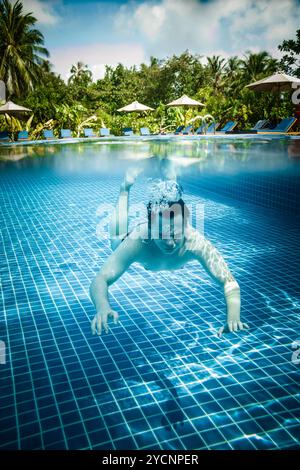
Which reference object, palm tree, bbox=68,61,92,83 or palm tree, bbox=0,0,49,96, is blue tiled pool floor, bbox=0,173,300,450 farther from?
palm tree, bbox=68,61,92,83

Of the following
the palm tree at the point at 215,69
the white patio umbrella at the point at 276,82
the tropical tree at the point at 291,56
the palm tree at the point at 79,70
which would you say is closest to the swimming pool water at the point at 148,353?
the white patio umbrella at the point at 276,82

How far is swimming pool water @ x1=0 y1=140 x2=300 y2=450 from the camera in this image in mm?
2102

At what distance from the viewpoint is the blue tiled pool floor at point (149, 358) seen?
210 centimetres

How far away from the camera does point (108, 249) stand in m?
5.24

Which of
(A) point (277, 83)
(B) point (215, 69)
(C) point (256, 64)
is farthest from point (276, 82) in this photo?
(B) point (215, 69)

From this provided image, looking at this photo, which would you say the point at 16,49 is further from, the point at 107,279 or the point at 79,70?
the point at 107,279

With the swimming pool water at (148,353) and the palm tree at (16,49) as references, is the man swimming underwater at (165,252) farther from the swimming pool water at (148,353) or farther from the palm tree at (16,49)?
the palm tree at (16,49)

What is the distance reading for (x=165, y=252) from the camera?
2332 millimetres

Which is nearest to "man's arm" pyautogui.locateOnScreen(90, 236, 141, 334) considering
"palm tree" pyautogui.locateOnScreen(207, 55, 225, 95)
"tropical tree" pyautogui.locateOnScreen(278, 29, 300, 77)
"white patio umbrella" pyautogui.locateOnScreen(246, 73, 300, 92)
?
"white patio umbrella" pyautogui.locateOnScreen(246, 73, 300, 92)

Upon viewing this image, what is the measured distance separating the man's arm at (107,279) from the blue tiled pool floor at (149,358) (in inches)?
24.5

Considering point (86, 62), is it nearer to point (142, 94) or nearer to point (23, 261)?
point (142, 94)

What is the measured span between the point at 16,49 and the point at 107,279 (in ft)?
118

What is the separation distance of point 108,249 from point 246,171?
6.84m

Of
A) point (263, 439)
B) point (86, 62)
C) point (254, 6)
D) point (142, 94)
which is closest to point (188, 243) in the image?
point (263, 439)
